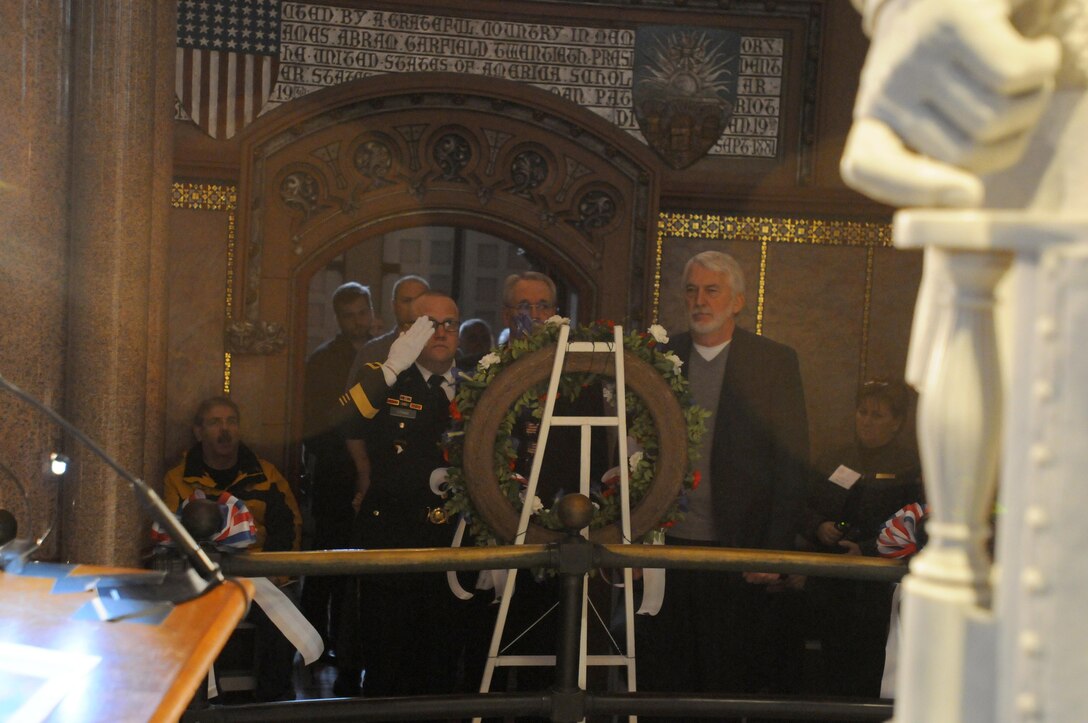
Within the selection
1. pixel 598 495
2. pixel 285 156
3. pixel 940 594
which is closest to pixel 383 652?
pixel 598 495

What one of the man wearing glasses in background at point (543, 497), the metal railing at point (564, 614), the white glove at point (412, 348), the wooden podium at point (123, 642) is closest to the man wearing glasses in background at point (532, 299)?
the white glove at point (412, 348)

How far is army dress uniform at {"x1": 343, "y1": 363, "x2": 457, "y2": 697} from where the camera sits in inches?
213

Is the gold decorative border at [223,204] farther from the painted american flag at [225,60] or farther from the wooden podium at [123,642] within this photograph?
the wooden podium at [123,642]

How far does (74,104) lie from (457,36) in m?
3.03

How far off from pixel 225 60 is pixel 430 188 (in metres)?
1.30

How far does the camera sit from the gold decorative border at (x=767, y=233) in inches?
297

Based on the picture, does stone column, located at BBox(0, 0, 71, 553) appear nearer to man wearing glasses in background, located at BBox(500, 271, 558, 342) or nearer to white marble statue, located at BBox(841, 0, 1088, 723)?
man wearing glasses in background, located at BBox(500, 271, 558, 342)

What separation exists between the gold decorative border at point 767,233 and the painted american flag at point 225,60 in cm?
234

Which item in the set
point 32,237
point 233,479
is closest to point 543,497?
point 233,479

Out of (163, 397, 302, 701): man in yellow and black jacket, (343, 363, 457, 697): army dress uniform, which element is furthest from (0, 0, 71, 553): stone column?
(343, 363, 457, 697): army dress uniform

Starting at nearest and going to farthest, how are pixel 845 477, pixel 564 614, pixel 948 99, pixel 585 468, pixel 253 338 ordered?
1. pixel 948 99
2. pixel 564 614
3. pixel 585 468
4. pixel 845 477
5. pixel 253 338

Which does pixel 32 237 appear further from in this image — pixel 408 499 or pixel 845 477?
pixel 845 477

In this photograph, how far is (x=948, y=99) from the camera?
1610mm

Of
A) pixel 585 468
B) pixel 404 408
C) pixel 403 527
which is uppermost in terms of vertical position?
pixel 404 408
